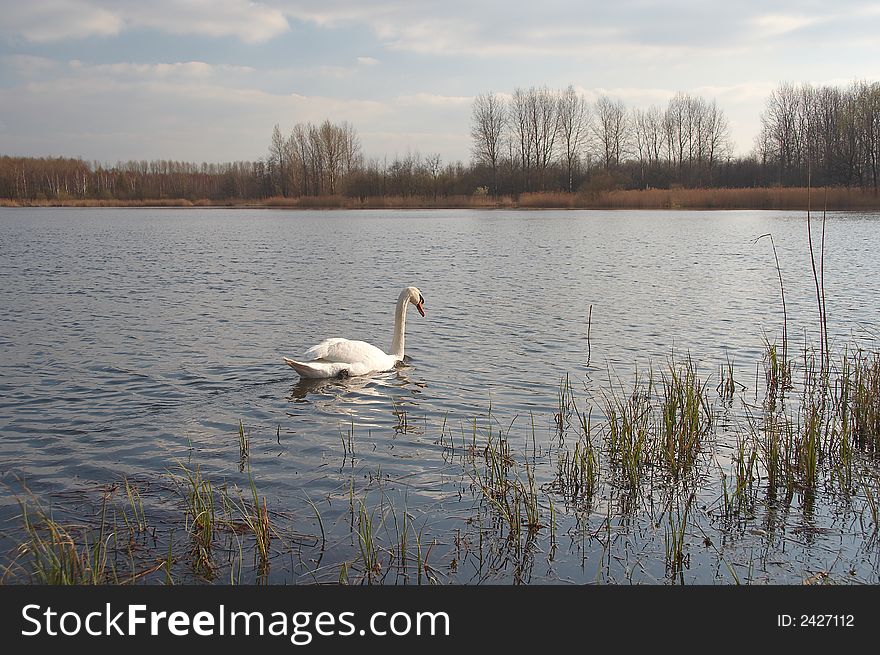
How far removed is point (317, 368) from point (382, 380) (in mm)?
866

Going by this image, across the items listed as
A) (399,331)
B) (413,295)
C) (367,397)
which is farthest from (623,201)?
(367,397)

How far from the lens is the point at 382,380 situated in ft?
30.3

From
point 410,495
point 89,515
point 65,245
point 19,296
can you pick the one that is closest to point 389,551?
point 410,495

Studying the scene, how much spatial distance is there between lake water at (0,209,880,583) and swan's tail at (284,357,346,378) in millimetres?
179

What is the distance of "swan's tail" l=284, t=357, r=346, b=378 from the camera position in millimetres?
8672

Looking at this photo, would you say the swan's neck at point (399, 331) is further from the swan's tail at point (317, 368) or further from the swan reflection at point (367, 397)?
the swan's tail at point (317, 368)

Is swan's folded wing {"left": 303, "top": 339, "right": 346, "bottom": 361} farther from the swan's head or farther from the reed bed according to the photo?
the reed bed

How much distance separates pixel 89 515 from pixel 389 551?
6.94 ft

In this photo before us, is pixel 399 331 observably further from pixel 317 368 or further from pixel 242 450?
pixel 242 450

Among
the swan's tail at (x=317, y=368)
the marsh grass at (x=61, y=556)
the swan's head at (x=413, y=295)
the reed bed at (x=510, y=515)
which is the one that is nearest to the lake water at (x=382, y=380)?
the reed bed at (x=510, y=515)

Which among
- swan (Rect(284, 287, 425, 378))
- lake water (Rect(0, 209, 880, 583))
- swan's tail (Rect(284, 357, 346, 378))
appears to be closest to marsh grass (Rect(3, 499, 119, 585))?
lake water (Rect(0, 209, 880, 583))

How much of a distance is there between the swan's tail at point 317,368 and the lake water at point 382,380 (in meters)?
0.18

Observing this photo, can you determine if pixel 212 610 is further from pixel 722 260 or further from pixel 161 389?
pixel 722 260

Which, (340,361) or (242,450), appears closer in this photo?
(242,450)
